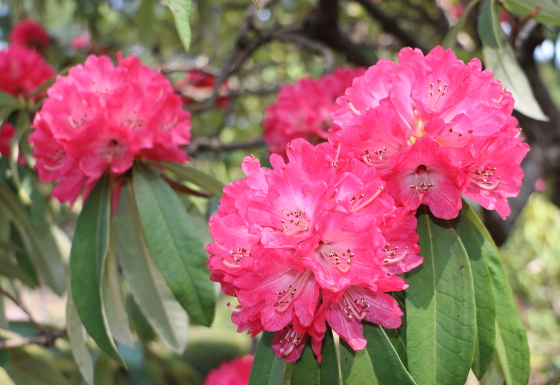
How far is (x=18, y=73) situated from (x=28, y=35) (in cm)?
114

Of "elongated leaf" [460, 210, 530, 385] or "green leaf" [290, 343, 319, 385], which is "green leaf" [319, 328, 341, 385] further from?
"elongated leaf" [460, 210, 530, 385]

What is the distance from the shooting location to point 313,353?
0.77m

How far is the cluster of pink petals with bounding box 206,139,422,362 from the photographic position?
25.6 inches

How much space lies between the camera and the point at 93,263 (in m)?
0.98

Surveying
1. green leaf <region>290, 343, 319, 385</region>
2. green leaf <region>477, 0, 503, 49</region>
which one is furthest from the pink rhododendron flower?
green leaf <region>290, 343, 319, 385</region>

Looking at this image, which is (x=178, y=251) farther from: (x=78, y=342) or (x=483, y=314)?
(x=483, y=314)

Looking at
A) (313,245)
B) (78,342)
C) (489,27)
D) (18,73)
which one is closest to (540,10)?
(489,27)

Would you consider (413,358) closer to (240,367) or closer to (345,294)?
(345,294)

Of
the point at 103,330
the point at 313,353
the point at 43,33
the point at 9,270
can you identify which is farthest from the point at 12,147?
the point at 43,33

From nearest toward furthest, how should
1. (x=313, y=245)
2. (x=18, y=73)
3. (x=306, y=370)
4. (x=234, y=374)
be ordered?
(x=313, y=245) → (x=306, y=370) → (x=18, y=73) → (x=234, y=374)

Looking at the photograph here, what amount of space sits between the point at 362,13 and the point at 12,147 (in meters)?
2.25

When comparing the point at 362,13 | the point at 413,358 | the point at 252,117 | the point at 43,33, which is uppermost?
the point at 413,358

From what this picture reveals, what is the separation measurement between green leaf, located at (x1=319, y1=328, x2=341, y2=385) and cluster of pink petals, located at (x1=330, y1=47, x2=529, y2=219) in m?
0.24

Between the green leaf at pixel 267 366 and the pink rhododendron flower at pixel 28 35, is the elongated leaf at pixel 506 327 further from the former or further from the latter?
the pink rhododendron flower at pixel 28 35
